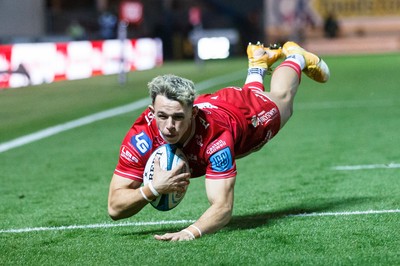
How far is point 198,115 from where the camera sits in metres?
6.00

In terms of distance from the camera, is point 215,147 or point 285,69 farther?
point 285,69

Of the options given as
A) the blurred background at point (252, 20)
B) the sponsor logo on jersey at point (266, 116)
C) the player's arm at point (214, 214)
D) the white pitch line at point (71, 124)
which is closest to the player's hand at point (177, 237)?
the player's arm at point (214, 214)

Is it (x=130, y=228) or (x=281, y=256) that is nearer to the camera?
(x=281, y=256)

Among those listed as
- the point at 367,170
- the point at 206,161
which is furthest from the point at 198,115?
the point at 367,170

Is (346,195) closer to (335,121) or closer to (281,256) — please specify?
(281,256)

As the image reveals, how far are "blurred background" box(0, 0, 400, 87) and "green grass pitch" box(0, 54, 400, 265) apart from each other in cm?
2829

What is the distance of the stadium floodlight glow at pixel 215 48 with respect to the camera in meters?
39.8

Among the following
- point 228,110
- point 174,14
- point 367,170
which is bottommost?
point 174,14

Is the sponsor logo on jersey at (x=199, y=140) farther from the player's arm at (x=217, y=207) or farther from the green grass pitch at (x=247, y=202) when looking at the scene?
the green grass pitch at (x=247, y=202)

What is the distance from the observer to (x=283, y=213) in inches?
264

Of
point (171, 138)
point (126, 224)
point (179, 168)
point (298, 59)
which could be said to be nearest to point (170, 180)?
point (179, 168)

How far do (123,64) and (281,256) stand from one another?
19128 mm

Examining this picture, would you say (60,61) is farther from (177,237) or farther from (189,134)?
(177,237)

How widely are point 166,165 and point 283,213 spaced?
1280mm
